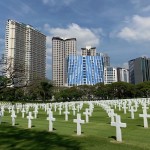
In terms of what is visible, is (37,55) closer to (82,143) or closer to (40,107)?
(40,107)

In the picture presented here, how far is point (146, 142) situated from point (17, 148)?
461cm

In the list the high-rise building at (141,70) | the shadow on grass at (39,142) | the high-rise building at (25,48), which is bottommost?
the shadow on grass at (39,142)

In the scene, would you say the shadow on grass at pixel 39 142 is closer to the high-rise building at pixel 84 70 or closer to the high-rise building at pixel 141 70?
the high-rise building at pixel 84 70

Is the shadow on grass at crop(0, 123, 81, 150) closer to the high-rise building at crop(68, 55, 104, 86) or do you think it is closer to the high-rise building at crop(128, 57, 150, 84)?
the high-rise building at crop(68, 55, 104, 86)

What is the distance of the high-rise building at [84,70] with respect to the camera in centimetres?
19275

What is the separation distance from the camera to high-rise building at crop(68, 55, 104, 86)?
192750 mm

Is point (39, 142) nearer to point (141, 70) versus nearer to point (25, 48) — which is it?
point (25, 48)

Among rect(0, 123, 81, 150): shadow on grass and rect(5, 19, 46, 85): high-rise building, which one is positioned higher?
rect(5, 19, 46, 85): high-rise building

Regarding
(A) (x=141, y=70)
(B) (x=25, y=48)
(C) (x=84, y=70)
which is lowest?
(B) (x=25, y=48)

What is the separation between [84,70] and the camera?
634 feet

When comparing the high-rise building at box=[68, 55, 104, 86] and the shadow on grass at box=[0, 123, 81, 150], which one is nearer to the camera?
the shadow on grass at box=[0, 123, 81, 150]

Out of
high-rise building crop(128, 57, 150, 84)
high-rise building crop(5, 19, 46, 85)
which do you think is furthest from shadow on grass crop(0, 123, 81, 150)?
high-rise building crop(128, 57, 150, 84)

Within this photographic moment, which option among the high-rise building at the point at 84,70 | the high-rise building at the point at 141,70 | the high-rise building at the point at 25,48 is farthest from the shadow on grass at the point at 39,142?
the high-rise building at the point at 141,70

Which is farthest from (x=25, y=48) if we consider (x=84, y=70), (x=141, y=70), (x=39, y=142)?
(x=141, y=70)
